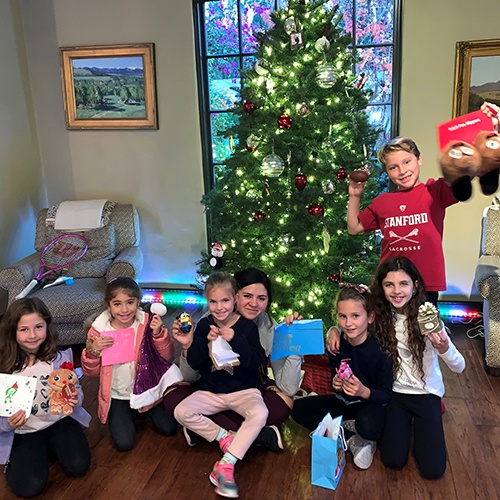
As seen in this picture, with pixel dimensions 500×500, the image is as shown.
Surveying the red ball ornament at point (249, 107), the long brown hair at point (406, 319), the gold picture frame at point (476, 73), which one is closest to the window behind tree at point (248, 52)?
the gold picture frame at point (476, 73)

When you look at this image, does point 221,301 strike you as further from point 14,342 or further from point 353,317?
point 14,342

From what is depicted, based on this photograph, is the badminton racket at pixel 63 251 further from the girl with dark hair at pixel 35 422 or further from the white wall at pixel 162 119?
the girl with dark hair at pixel 35 422

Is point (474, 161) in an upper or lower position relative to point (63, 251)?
upper

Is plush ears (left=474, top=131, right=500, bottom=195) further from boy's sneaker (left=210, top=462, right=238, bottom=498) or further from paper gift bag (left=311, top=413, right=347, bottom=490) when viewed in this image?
boy's sneaker (left=210, top=462, right=238, bottom=498)

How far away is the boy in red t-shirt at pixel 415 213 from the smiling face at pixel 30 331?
5.70 feet

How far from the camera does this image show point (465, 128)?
234 cm

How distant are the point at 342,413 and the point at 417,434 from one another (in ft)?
1.18

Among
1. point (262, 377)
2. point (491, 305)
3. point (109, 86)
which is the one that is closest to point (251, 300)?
point (262, 377)

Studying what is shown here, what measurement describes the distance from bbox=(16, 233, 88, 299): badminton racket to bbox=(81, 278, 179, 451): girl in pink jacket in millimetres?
1434

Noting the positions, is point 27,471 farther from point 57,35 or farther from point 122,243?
point 57,35

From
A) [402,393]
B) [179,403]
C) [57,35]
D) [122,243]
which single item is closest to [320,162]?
[402,393]

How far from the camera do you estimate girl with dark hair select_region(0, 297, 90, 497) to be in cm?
240

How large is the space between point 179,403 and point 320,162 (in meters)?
1.56

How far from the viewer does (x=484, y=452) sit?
2.59 m
